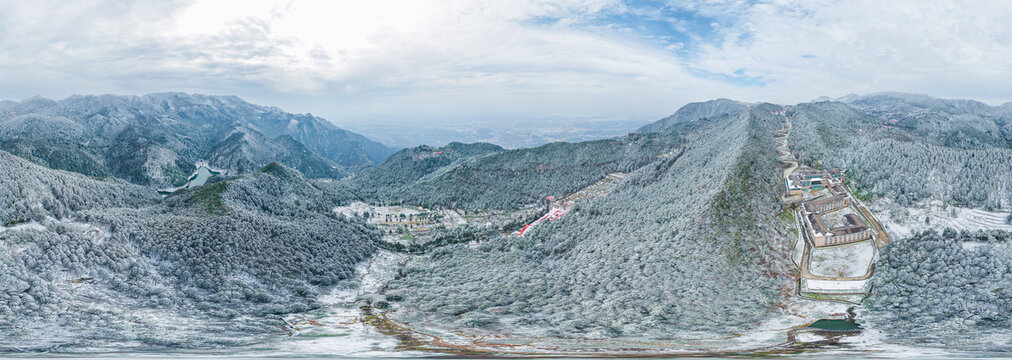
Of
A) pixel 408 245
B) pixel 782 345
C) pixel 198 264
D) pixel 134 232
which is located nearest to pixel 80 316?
pixel 198 264

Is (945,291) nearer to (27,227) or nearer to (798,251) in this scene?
(798,251)

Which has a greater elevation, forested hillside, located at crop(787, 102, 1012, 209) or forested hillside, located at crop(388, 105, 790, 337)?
forested hillside, located at crop(787, 102, 1012, 209)

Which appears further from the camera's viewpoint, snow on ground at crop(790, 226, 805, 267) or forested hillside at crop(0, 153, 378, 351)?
snow on ground at crop(790, 226, 805, 267)

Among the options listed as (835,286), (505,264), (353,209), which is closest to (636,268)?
(835,286)

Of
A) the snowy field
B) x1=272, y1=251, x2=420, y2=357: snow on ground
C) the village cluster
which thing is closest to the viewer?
x1=272, y1=251, x2=420, y2=357: snow on ground

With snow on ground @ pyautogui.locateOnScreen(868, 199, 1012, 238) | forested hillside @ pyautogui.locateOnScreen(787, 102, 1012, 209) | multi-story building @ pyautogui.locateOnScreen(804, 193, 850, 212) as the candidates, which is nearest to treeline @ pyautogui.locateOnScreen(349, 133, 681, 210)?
forested hillside @ pyautogui.locateOnScreen(787, 102, 1012, 209)

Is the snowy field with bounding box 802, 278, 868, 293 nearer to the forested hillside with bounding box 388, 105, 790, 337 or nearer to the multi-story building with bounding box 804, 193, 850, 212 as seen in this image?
the forested hillside with bounding box 388, 105, 790, 337
